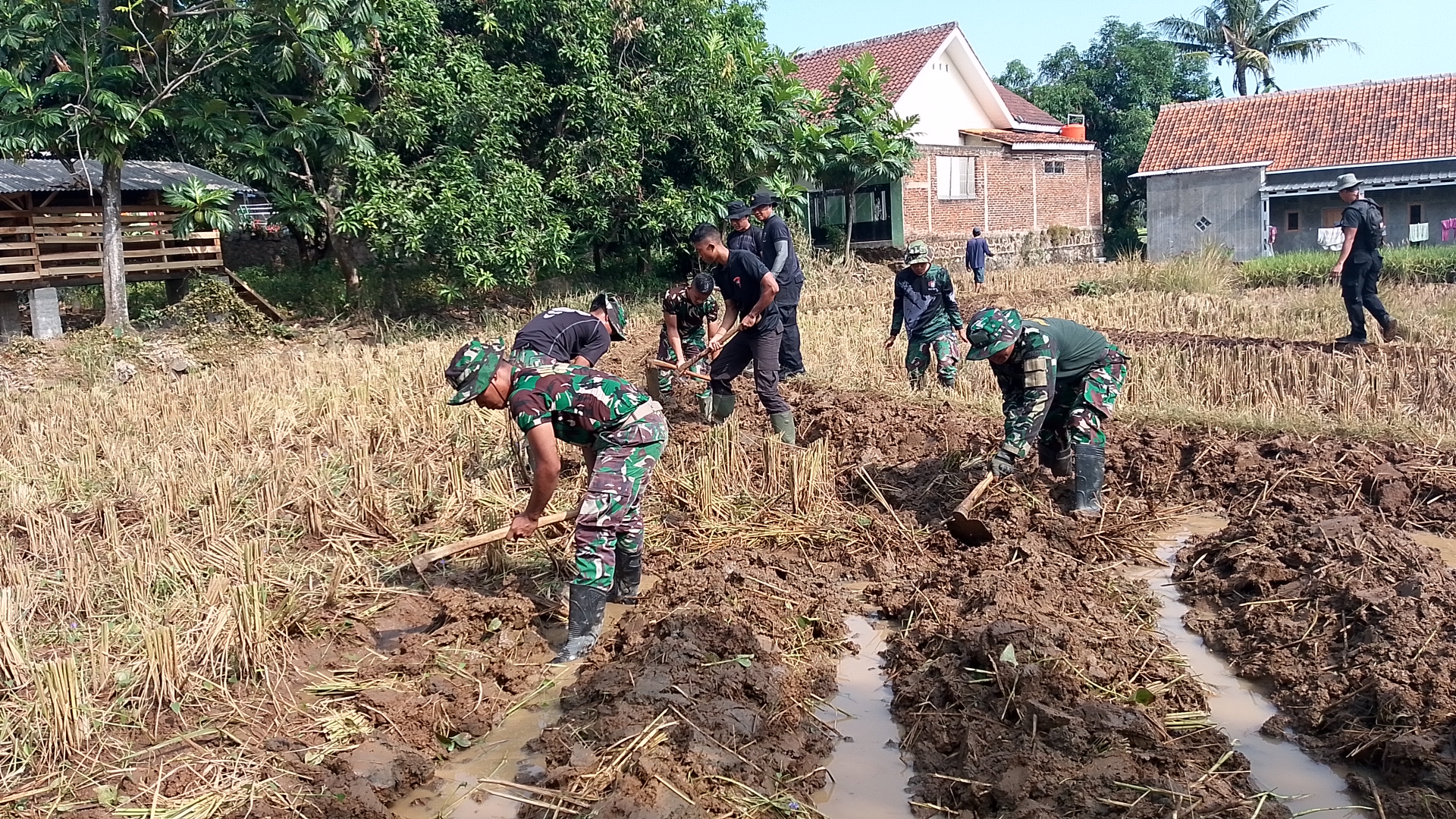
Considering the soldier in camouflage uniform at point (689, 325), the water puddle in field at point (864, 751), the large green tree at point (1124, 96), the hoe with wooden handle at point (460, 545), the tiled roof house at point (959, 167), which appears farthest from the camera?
the large green tree at point (1124, 96)

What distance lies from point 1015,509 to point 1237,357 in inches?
163

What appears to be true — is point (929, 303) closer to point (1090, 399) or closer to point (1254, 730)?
point (1090, 399)

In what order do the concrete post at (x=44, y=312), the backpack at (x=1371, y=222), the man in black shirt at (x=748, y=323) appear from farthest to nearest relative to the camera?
1. the concrete post at (x=44, y=312)
2. the backpack at (x=1371, y=222)
3. the man in black shirt at (x=748, y=323)

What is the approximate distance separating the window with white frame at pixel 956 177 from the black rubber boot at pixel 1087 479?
20.1 metres

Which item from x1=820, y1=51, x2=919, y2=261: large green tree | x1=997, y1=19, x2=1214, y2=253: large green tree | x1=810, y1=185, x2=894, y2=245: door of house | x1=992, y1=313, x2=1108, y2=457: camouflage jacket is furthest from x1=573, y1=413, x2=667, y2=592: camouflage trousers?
x1=997, y1=19, x2=1214, y2=253: large green tree

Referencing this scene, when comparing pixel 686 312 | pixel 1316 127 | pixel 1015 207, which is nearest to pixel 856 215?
pixel 1015 207

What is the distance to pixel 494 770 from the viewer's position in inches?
150

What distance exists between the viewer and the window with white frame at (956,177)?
997 inches

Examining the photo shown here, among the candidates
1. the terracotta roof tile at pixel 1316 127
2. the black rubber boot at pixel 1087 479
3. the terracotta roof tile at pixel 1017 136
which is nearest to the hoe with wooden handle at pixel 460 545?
the black rubber boot at pixel 1087 479

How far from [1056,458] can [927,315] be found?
118 inches

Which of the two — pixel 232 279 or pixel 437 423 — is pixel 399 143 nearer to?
pixel 232 279

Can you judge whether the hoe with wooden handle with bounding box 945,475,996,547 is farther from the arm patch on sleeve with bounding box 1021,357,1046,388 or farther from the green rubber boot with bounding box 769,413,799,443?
the green rubber boot with bounding box 769,413,799,443

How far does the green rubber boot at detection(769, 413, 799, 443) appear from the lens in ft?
24.6

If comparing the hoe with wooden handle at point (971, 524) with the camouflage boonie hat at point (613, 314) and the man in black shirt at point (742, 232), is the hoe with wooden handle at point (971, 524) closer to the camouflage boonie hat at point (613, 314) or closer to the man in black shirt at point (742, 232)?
the camouflage boonie hat at point (613, 314)
